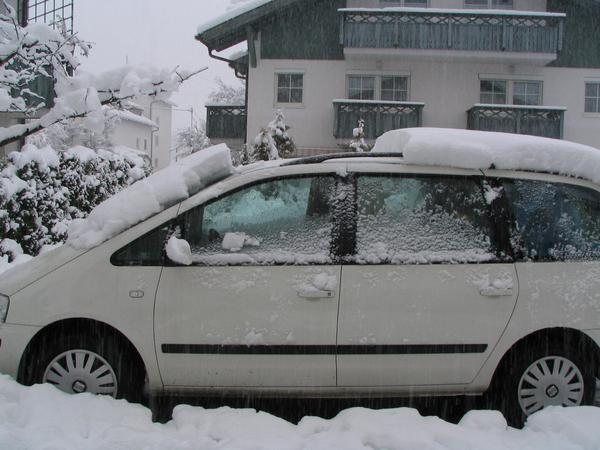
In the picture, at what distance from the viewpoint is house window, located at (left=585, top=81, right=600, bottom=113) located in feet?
64.7

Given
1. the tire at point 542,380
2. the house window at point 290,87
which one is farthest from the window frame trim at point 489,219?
the house window at point 290,87

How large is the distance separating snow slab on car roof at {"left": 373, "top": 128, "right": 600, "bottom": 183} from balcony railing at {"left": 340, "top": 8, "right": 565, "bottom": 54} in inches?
610

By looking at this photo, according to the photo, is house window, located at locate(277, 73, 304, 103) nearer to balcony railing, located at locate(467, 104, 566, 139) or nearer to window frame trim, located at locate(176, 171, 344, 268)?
balcony railing, located at locate(467, 104, 566, 139)

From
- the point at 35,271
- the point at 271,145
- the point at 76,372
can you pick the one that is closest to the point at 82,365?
the point at 76,372

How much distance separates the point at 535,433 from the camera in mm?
3332

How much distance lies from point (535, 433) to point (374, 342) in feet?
3.25

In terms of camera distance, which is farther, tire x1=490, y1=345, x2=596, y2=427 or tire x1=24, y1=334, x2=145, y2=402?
tire x1=490, y1=345, x2=596, y2=427

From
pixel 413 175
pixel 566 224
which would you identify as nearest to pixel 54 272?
pixel 413 175

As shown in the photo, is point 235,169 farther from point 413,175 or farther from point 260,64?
point 260,64

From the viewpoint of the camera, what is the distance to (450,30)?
61.2 feet

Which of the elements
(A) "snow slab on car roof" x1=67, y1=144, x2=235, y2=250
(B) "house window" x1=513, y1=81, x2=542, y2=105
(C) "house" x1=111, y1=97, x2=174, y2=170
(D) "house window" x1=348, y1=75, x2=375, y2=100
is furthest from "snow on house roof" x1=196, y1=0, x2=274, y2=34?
(A) "snow slab on car roof" x1=67, y1=144, x2=235, y2=250

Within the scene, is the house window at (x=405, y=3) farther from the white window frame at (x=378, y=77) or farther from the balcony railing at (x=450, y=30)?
the white window frame at (x=378, y=77)

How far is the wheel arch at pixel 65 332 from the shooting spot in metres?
3.57

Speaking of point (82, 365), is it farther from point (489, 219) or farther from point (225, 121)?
point (225, 121)
